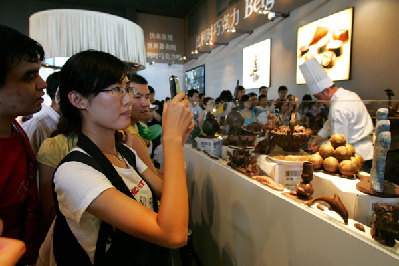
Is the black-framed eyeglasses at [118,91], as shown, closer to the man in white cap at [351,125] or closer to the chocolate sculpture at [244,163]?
the chocolate sculpture at [244,163]

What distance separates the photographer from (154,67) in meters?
10.1

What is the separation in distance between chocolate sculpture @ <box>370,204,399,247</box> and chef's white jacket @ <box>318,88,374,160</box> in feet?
1.96

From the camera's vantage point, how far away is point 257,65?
19.4 feet

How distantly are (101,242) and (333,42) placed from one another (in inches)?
168

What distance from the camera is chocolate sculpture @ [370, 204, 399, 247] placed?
2.48ft

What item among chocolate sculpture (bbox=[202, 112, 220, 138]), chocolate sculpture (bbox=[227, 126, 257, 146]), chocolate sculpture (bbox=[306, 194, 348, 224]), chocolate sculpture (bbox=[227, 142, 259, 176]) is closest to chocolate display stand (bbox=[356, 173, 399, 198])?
chocolate sculpture (bbox=[306, 194, 348, 224])

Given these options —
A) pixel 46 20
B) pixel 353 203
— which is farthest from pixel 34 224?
pixel 353 203

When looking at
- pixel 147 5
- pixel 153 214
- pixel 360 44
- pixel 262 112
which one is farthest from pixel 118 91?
pixel 147 5

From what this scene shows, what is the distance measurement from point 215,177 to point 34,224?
3.81 feet

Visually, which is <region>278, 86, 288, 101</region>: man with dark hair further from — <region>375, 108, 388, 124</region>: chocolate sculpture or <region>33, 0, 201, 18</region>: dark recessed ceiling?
<region>33, 0, 201, 18</region>: dark recessed ceiling

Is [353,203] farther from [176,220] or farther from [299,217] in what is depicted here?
[176,220]

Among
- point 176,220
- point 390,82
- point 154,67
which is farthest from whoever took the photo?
point 154,67

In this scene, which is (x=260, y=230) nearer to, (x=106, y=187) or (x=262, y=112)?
(x=106, y=187)

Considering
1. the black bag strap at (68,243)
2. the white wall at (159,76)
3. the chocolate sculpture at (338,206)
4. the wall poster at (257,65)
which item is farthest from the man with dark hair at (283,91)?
the white wall at (159,76)
